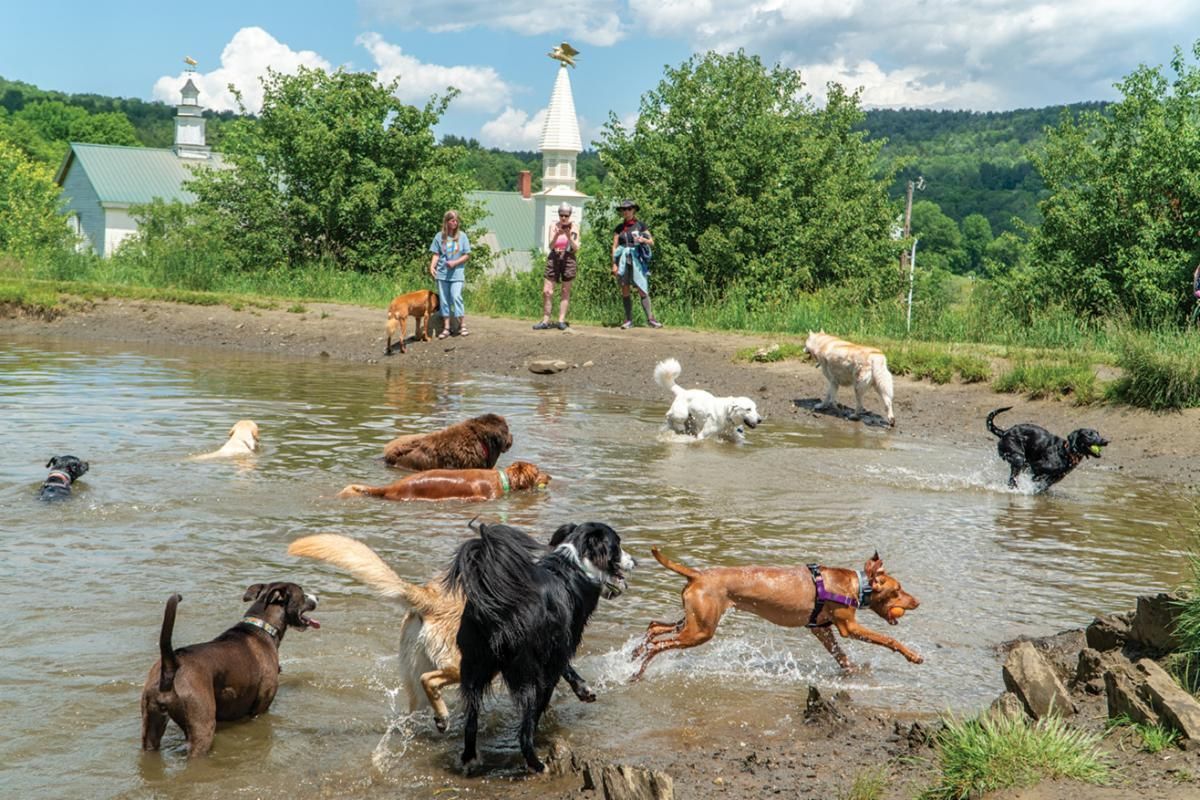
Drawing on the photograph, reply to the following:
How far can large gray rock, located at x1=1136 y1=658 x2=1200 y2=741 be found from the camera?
159 inches

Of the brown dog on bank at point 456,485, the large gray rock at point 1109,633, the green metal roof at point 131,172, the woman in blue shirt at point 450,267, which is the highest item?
the green metal roof at point 131,172

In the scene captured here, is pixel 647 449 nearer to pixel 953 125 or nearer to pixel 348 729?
pixel 348 729

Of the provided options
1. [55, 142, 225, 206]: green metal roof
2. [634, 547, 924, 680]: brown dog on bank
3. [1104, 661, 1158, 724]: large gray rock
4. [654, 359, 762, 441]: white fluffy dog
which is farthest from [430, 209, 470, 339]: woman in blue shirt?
[55, 142, 225, 206]: green metal roof

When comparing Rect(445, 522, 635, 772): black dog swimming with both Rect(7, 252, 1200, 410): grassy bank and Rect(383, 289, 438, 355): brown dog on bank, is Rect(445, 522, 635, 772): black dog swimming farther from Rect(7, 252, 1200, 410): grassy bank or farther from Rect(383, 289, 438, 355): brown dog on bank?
Rect(383, 289, 438, 355): brown dog on bank

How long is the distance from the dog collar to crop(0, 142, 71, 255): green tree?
5729 centimetres

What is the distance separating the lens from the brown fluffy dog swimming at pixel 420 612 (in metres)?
4.96

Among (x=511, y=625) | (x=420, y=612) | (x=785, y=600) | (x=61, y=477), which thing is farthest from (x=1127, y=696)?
Result: (x=61, y=477)

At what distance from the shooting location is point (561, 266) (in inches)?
824

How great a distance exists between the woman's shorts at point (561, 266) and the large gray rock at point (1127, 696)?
16723 mm

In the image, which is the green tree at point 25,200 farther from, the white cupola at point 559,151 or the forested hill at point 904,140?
the white cupola at point 559,151

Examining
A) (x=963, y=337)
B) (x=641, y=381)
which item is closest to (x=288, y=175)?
(x=641, y=381)

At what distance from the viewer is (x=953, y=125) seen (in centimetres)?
16350

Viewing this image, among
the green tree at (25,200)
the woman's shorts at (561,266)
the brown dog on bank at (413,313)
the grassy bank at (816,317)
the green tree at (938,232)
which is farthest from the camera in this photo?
the green tree at (938,232)

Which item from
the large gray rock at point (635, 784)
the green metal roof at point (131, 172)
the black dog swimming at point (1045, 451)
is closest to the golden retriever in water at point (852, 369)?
the black dog swimming at point (1045, 451)
